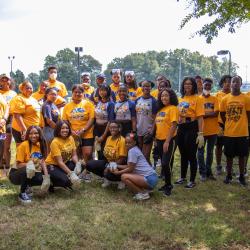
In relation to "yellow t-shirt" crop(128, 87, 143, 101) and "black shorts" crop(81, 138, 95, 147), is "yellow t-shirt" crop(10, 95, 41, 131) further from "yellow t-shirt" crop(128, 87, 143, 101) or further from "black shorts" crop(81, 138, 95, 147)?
"yellow t-shirt" crop(128, 87, 143, 101)

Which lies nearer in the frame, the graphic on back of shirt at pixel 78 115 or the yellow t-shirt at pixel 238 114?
the yellow t-shirt at pixel 238 114

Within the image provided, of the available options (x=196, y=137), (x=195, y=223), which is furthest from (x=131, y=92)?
(x=195, y=223)

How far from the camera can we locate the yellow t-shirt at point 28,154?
565 cm

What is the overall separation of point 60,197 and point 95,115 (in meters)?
1.65

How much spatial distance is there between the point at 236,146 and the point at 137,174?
6.49 ft

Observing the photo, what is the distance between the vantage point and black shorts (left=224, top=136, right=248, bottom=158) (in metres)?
6.50

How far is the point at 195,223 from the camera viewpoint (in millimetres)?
4727

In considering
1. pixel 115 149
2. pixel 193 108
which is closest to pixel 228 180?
pixel 193 108

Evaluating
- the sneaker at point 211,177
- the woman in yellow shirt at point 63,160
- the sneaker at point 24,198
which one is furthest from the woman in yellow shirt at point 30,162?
the sneaker at point 211,177

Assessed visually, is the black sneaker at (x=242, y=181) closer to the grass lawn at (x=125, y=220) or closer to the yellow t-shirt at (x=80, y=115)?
the grass lawn at (x=125, y=220)

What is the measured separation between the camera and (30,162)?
546 cm

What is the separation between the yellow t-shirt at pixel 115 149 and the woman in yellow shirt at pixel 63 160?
561 mm

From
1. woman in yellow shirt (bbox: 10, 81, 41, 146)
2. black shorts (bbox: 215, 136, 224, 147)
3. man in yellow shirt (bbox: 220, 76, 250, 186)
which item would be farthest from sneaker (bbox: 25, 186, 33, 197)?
black shorts (bbox: 215, 136, 224, 147)

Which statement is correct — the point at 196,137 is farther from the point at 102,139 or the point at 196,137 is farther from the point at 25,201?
the point at 25,201
